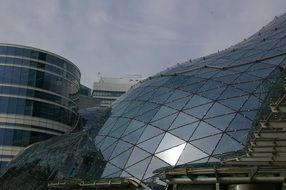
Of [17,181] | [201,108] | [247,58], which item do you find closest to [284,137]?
[201,108]

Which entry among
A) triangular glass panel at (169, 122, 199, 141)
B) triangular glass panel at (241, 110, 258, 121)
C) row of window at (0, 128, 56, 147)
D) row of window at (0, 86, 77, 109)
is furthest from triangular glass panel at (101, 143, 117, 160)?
row of window at (0, 86, 77, 109)

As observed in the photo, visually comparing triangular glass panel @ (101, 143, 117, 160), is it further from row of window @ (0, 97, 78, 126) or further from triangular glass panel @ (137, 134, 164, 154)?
row of window @ (0, 97, 78, 126)

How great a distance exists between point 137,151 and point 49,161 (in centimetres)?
865

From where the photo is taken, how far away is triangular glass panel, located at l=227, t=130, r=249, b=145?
72.1 feet

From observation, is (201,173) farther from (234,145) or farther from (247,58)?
(247,58)

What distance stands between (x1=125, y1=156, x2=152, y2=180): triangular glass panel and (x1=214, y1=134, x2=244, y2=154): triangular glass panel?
370 cm

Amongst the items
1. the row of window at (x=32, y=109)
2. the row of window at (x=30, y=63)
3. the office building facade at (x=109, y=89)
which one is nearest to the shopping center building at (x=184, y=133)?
the row of window at (x=32, y=109)

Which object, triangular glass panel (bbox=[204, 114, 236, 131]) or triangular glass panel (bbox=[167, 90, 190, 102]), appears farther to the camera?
triangular glass panel (bbox=[167, 90, 190, 102])

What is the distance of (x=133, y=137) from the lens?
2569 centimetres

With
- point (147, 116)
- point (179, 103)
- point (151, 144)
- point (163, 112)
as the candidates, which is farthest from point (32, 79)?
point (151, 144)

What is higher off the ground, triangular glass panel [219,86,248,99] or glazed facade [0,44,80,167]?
glazed facade [0,44,80,167]

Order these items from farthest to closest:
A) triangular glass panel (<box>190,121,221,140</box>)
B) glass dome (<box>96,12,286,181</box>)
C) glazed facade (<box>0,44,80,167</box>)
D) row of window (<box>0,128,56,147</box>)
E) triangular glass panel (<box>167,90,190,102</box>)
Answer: glazed facade (<box>0,44,80,167</box>) < row of window (<box>0,128,56,147</box>) < triangular glass panel (<box>167,90,190,102</box>) < triangular glass panel (<box>190,121,221,140</box>) < glass dome (<box>96,12,286,181</box>)

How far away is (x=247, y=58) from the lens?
95.1 feet

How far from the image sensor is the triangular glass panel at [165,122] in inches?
985
